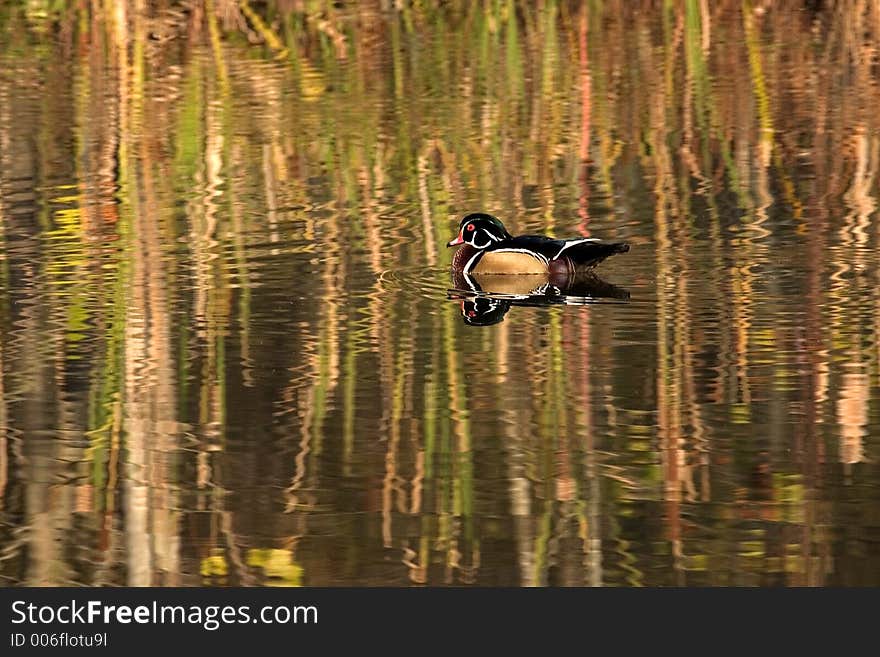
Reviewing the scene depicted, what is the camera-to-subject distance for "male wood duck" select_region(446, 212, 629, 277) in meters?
8.66

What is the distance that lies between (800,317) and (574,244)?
1.25 m

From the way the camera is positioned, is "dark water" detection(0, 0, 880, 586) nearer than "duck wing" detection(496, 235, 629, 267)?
Yes

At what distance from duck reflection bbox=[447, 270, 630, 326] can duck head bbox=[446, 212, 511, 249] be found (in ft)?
0.59

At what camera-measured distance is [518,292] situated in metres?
8.82

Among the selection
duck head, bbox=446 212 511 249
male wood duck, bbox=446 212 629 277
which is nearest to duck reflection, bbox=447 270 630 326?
male wood duck, bbox=446 212 629 277

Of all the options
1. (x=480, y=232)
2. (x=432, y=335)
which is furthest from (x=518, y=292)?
(x=432, y=335)

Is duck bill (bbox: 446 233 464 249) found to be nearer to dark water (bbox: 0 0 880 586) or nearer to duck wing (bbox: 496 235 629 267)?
dark water (bbox: 0 0 880 586)

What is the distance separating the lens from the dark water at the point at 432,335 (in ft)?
18.1

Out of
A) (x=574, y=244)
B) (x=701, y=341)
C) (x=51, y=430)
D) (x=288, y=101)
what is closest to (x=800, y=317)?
(x=701, y=341)

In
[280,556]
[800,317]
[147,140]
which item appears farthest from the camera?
[147,140]

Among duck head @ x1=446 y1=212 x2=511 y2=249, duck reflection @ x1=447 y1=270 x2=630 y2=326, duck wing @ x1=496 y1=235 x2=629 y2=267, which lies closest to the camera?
duck reflection @ x1=447 y1=270 x2=630 y2=326

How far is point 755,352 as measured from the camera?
7.30m

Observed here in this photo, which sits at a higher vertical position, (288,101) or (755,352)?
(288,101)

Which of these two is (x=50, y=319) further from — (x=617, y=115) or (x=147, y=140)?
(x=617, y=115)
